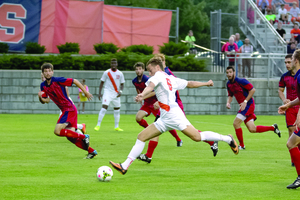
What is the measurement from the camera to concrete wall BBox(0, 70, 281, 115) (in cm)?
2233

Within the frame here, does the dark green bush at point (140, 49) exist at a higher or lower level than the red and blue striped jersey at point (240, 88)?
higher

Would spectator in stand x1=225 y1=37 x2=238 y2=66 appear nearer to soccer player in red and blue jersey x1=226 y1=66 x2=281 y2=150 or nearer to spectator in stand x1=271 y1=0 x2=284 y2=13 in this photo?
spectator in stand x1=271 y1=0 x2=284 y2=13

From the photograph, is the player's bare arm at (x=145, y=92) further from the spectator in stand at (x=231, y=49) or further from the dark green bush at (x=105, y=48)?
the dark green bush at (x=105, y=48)

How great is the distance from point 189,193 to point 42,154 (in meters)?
4.59

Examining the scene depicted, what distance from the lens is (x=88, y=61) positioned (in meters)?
23.2

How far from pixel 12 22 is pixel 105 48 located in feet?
16.1

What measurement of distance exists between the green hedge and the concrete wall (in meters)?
0.61

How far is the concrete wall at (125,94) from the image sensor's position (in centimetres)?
2233

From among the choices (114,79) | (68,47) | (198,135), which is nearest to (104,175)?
(198,135)

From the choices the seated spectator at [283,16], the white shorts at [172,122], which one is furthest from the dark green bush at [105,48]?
the white shorts at [172,122]

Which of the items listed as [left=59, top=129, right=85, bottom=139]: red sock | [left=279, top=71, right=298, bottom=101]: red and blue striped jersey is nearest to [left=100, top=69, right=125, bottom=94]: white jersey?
[left=59, top=129, right=85, bottom=139]: red sock

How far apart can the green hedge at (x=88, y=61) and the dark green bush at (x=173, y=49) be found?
795 millimetres

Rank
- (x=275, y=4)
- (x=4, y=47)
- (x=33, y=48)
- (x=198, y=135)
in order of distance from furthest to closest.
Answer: (x=275, y=4) < (x=33, y=48) < (x=4, y=47) < (x=198, y=135)

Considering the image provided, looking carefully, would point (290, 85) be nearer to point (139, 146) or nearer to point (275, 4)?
point (139, 146)
